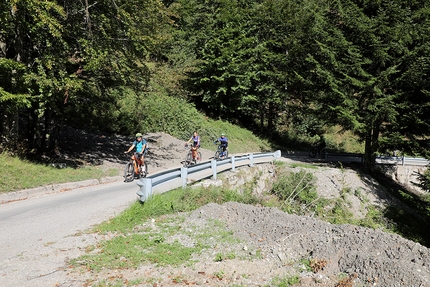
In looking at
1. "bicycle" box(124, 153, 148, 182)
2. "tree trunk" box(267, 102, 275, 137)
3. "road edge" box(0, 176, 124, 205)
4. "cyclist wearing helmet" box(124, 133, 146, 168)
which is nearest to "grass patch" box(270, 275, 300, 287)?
"road edge" box(0, 176, 124, 205)

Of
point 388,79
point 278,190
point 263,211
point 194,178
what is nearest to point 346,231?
point 263,211

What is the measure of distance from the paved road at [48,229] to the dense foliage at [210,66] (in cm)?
379

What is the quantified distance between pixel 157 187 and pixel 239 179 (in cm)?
702

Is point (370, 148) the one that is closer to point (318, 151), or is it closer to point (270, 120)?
point (318, 151)

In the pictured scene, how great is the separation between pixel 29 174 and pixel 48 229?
5274mm

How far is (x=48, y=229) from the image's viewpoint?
721 cm

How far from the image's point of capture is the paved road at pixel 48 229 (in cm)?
511

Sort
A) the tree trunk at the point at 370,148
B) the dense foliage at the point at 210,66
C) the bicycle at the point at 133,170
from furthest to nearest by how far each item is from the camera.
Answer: the tree trunk at the point at 370,148 → the bicycle at the point at 133,170 → the dense foliage at the point at 210,66

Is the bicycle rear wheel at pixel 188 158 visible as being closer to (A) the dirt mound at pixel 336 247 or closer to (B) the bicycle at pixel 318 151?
(A) the dirt mound at pixel 336 247

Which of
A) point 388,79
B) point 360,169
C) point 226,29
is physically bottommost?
point 360,169

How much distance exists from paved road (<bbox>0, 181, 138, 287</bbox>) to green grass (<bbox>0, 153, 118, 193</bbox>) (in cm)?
90

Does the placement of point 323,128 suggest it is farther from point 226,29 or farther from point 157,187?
point 157,187

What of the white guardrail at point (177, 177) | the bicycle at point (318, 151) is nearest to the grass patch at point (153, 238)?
the white guardrail at point (177, 177)

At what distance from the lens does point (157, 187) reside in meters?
9.45
